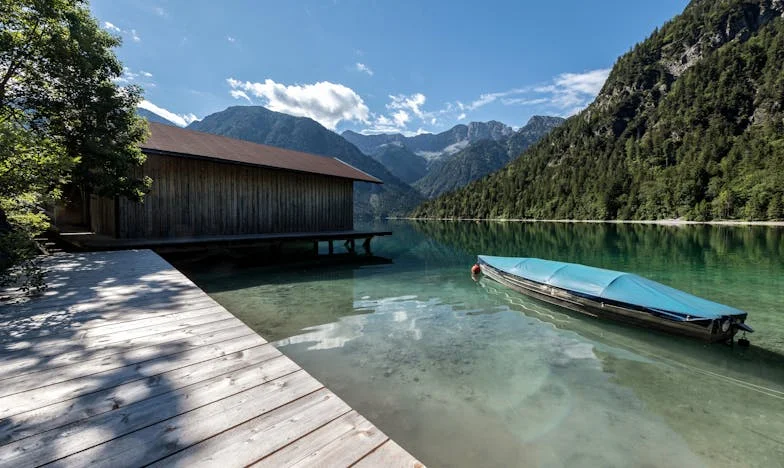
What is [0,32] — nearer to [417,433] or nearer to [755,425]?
[417,433]

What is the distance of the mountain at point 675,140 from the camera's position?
6581cm

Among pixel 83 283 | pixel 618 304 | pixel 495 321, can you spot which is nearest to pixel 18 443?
pixel 83 283

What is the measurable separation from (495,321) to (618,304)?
2.97 m

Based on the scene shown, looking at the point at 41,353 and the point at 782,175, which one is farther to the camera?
the point at 782,175

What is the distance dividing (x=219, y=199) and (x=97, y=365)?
15433mm

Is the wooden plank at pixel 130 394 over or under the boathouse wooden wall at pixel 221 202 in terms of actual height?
under

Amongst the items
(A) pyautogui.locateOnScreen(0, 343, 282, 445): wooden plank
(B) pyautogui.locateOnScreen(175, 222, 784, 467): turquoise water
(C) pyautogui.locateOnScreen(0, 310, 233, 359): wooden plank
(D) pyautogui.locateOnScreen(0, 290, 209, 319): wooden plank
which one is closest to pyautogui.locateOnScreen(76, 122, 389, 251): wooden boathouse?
(B) pyautogui.locateOnScreen(175, 222, 784, 467): turquoise water

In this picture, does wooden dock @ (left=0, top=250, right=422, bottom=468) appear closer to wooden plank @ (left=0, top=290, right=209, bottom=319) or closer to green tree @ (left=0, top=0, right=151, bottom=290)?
wooden plank @ (left=0, top=290, right=209, bottom=319)

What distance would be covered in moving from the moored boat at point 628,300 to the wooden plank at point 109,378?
843 centimetres

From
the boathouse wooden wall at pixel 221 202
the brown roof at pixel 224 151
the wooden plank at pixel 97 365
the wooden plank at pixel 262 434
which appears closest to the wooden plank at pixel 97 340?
the wooden plank at pixel 97 365

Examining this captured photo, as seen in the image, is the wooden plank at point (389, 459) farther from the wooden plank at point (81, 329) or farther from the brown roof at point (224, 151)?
the brown roof at point (224, 151)

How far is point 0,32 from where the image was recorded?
931cm

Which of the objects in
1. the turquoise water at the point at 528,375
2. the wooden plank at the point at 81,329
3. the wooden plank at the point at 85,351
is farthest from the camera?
the turquoise water at the point at 528,375

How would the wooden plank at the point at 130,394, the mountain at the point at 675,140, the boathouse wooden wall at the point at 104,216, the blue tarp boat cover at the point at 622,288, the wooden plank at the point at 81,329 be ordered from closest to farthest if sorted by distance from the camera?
the wooden plank at the point at 130,394
the wooden plank at the point at 81,329
the blue tarp boat cover at the point at 622,288
the boathouse wooden wall at the point at 104,216
the mountain at the point at 675,140
